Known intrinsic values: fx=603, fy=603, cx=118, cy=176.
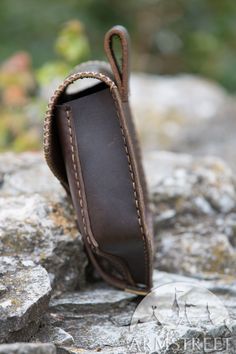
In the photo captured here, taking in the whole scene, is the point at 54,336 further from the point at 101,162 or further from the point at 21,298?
the point at 101,162

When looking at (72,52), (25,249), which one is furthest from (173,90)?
(25,249)

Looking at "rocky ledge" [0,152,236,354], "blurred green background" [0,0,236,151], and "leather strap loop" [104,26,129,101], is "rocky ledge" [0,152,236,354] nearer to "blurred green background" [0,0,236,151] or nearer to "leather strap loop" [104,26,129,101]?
"leather strap loop" [104,26,129,101]

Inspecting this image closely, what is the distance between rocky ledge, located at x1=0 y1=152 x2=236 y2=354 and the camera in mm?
1497

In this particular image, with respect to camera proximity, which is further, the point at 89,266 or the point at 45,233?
the point at 89,266

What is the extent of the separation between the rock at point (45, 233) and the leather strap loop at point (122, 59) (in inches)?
17.0

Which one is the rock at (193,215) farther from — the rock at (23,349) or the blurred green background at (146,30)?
the blurred green background at (146,30)

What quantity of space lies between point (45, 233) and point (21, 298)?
35 cm

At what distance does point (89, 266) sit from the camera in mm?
1926

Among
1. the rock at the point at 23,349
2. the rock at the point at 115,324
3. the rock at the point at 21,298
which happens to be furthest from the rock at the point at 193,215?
the rock at the point at 23,349

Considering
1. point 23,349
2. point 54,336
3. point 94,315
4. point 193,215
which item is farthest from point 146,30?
point 23,349

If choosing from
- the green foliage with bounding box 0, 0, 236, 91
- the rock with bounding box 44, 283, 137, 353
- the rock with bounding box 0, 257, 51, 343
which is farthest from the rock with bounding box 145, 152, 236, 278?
Result: the green foliage with bounding box 0, 0, 236, 91

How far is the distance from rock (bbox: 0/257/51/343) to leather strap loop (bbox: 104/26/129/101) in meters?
0.56

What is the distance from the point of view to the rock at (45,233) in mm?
1733

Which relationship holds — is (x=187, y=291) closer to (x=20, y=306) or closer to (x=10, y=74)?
(x=20, y=306)
